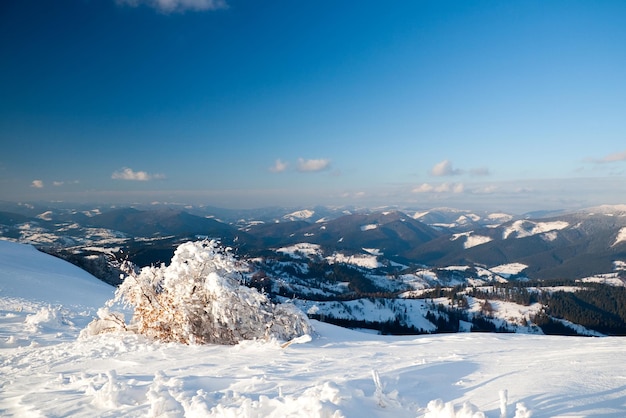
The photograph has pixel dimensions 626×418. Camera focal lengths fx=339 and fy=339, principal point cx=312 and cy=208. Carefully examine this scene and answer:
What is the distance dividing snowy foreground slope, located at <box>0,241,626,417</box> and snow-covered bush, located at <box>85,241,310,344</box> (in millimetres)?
746

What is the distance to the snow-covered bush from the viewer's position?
34.9 feet

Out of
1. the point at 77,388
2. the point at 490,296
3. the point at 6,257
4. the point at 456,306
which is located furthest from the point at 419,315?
the point at 77,388

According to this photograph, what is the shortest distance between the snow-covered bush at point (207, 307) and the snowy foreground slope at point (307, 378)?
2.45 ft

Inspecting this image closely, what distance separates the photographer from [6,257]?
26312mm

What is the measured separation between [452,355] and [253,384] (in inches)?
192

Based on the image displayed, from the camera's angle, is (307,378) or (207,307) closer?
(307,378)

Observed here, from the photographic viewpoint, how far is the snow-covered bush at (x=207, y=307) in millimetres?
10633

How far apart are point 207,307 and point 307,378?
5509mm

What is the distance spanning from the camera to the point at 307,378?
6480mm

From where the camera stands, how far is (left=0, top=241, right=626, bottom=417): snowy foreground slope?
180 inches

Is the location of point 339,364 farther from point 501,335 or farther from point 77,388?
point 501,335

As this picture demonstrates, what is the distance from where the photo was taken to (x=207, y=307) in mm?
10898

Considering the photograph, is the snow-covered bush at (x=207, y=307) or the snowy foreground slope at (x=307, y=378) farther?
the snow-covered bush at (x=207, y=307)

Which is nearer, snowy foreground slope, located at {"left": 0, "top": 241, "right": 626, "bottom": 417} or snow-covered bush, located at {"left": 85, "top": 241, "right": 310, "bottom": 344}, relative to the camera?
snowy foreground slope, located at {"left": 0, "top": 241, "right": 626, "bottom": 417}
